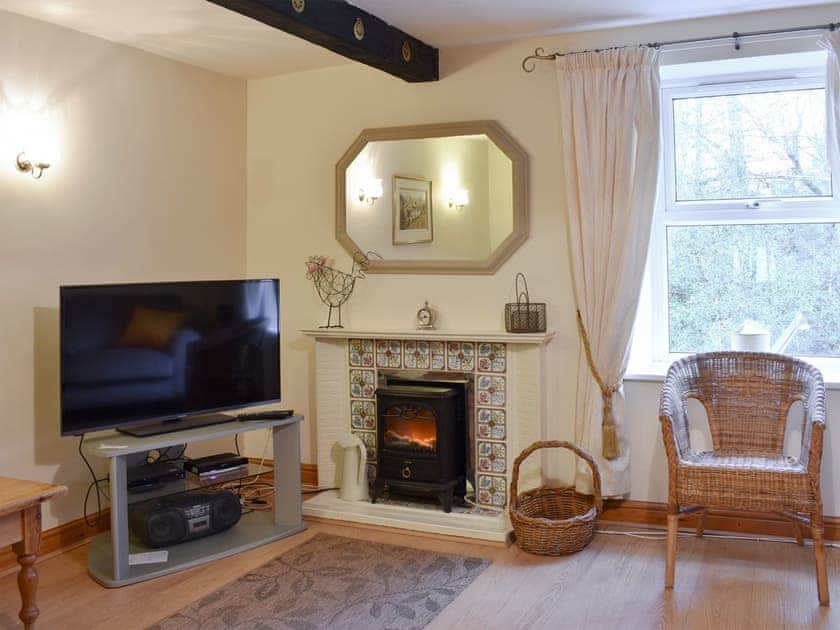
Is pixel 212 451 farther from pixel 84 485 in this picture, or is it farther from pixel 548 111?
pixel 548 111

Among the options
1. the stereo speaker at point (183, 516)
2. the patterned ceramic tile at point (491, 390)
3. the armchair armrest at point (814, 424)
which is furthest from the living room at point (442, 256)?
the stereo speaker at point (183, 516)

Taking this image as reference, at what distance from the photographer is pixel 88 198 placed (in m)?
3.90

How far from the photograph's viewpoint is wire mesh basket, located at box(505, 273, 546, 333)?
4008 millimetres

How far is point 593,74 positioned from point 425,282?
129 centimetres

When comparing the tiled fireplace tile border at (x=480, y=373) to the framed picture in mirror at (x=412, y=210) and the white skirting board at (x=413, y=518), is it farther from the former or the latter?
the framed picture in mirror at (x=412, y=210)

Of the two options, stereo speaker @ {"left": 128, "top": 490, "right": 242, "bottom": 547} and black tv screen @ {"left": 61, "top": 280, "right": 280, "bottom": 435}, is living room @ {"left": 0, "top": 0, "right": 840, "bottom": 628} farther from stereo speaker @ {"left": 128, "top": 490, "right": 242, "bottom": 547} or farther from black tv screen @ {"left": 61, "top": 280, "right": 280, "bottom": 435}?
stereo speaker @ {"left": 128, "top": 490, "right": 242, "bottom": 547}

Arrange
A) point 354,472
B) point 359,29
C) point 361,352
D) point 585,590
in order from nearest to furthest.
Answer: point 585,590, point 359,29, point 354,472, point 361,352

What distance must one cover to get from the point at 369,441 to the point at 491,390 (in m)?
0.74

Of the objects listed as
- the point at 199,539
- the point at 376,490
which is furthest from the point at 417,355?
the point at 199,539

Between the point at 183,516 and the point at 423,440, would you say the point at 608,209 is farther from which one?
the point at 183,516

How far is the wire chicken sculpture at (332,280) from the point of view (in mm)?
4523

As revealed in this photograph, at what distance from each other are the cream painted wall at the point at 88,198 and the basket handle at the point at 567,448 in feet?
6.45

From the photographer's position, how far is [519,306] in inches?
159

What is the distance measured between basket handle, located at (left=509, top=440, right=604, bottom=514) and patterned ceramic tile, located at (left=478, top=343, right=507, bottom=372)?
45cm
